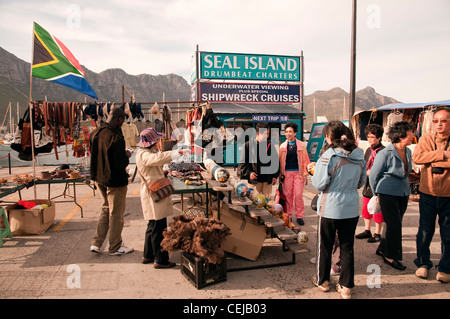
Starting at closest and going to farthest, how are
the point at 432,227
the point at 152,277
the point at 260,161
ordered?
the point at 432,227, the point at 152,277, the point at 260,161

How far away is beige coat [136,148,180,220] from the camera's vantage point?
371cm

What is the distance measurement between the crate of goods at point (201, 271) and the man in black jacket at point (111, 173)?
133cm

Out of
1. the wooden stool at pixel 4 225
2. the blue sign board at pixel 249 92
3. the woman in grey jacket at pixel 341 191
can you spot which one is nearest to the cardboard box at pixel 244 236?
the woman in grey jacket at pixel 341 191

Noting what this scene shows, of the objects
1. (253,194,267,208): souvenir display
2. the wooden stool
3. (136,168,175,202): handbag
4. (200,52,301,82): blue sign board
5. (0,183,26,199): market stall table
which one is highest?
(200,52,301,82): blue sign board

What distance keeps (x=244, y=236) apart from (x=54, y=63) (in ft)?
17.1

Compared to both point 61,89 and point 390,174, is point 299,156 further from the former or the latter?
point 61,89

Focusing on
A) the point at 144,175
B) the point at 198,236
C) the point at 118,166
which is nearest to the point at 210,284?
the point at 198,236

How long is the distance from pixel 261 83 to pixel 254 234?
10914 millimetres

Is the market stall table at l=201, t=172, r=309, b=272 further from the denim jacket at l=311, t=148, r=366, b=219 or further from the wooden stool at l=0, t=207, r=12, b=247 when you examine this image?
the wooden stool at l=0, t=207, r=12, b=247

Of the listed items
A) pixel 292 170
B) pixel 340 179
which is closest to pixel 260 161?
pixel 292 170

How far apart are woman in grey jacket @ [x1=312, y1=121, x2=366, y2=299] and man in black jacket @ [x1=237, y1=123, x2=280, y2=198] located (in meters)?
2.19

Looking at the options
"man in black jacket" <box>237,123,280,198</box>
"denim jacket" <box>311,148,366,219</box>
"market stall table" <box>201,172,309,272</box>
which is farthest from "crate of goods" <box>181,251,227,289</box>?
"man in black jacket" <box>237,123,280,198</box>

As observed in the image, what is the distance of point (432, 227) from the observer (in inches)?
138

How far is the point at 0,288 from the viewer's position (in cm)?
336
